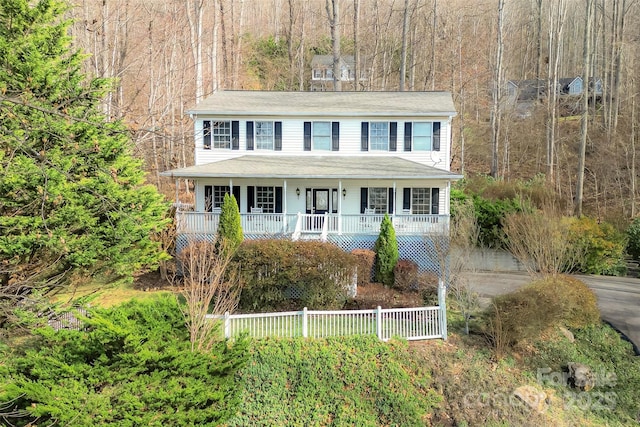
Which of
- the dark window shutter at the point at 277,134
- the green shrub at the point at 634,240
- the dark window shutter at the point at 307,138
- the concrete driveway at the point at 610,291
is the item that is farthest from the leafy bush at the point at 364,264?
the green shrub at the point at 634,240

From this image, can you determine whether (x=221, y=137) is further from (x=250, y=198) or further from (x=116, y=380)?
(x=116, y=380)

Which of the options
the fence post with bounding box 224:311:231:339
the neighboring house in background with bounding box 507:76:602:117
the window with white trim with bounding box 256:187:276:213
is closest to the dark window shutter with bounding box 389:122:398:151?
the window with white trim with bounding box 256:187:276:213

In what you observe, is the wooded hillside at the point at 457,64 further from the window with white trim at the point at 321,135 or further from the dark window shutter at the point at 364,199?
the dark window shutter at the point at 364,199

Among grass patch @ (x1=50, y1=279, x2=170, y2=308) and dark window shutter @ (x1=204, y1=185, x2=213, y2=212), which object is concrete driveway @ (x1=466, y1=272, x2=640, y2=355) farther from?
dark window shutter @ (x1=204, y1=185, x2=213, y2=212)

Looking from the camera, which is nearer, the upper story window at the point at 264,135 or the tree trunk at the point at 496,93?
the upper story window at the point at 264,135

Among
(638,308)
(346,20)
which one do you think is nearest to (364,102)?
(638,308)

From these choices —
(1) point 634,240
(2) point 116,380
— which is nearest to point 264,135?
(2) point 116,380
